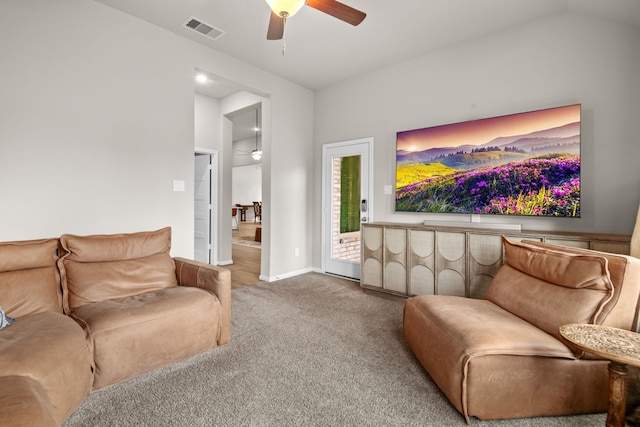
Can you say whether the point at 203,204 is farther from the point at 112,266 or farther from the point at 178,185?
the point at 112,266

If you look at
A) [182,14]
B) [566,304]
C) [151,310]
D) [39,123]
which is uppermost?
[182,14]

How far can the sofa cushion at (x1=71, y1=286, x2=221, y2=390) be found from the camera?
185cm

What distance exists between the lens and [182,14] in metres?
2.95

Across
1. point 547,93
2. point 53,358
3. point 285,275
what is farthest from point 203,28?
point 547,93

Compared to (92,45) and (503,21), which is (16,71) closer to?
(92,45)

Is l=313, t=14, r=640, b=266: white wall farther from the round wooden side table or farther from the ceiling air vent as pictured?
the ceiling air vent

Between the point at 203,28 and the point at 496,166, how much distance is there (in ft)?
11.4

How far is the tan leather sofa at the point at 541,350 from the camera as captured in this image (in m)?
1.57

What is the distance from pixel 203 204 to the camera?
5488mm

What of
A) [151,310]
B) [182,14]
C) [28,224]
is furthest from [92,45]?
[151,310]

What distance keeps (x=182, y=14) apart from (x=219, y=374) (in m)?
3.28

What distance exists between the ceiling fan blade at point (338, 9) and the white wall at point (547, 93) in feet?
6.20

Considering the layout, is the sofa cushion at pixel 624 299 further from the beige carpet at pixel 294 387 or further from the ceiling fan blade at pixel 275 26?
the ceiling fan blade at pixel 275 26

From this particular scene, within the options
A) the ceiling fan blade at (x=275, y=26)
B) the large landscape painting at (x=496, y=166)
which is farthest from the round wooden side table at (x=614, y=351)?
the ceiling fan blade at (x=275, y=26)
